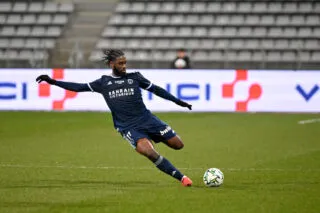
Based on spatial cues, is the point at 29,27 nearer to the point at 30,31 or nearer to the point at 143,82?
the point at 30,31

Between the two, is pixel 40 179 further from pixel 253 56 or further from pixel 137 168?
pixel 253 56

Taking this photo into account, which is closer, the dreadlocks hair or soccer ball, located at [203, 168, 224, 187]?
soccer ball, located at [203, 168, 224, 187]

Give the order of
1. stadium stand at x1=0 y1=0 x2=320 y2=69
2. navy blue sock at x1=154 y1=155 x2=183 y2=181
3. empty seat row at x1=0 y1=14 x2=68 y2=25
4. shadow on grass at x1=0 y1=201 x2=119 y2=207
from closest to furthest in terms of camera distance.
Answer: shadow on grass at x1=0 y1=201 x2=119 y2=207
navy blue sock at x1=154 y1=155 x2=183 y2=181
stadium stand at x1=0 y1=0 x2=320 y2=69
empty seat row at x1=0 y1=14 x2=68 y2=25

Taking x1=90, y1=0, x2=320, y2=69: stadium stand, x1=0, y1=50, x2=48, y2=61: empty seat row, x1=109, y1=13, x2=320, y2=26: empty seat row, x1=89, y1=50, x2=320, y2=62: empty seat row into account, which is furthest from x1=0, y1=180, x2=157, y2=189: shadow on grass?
x1=109, y1=13, x2=320, y2=26: empty seat row

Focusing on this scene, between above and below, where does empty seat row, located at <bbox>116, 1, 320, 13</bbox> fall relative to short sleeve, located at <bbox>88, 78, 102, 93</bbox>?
above

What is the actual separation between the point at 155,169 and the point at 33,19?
20396 millimetres

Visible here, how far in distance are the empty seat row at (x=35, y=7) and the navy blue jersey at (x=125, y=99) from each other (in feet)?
70.9

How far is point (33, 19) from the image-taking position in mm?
31875

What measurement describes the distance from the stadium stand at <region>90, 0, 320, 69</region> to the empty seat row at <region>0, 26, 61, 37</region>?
1.84 m

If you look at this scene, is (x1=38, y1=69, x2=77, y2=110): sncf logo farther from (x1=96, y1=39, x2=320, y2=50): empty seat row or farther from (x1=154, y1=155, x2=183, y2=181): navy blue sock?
(x1=154, y1=155, x2=183, y2=181): navy blue sock

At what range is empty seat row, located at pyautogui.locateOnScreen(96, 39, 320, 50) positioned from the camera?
29.2 m

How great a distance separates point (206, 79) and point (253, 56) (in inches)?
261

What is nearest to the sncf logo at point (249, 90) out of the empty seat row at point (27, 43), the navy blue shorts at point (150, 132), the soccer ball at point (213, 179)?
the empty seat row at point (27, 43)

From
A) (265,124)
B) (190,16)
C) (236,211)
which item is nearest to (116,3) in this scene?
(190,16)
